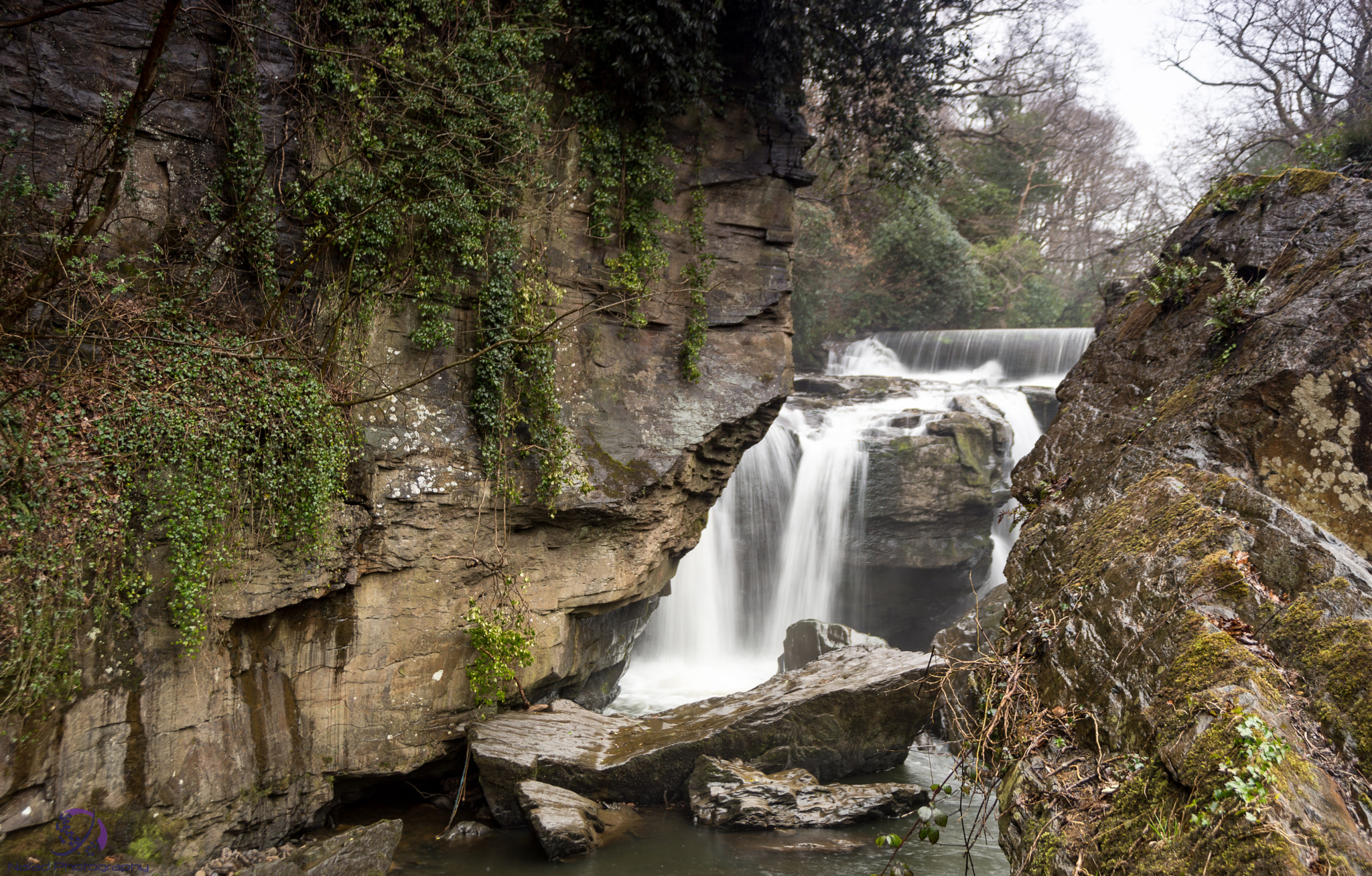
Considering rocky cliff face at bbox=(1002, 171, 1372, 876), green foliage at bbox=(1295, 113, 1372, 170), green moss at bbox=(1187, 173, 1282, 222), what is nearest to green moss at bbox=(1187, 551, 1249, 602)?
rocky cliff face at bbox=(1002, 171, 1372, 876)

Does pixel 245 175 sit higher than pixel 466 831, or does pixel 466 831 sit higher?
pixel 245 175

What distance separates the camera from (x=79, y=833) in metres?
4.71

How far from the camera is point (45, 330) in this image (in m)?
4.83

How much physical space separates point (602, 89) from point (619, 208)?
1171 mm

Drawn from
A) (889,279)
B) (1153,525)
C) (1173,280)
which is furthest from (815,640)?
(889,279)

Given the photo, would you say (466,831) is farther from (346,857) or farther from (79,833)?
(79,833)

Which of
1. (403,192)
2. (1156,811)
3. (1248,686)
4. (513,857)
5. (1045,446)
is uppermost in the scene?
(403,192)

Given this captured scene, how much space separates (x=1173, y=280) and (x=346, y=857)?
23.6 feet

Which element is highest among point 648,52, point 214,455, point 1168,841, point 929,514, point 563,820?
point 648,52

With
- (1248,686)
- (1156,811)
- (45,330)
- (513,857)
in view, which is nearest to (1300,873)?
(1156,811)

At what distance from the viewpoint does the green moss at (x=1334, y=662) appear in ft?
8.70

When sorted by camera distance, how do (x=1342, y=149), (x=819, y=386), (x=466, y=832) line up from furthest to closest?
(x=819, y=386) → (x=1342, y=149) → (x=466, y=832)

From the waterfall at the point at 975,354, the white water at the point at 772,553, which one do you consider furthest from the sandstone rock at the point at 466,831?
the waterfall at the point at 975,354

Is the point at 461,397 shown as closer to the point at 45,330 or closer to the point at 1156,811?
the point at 45,330
